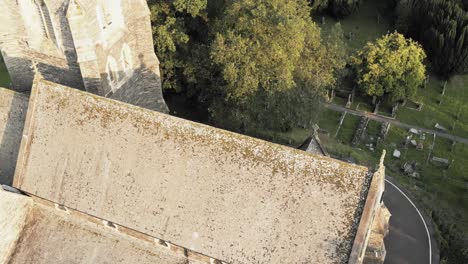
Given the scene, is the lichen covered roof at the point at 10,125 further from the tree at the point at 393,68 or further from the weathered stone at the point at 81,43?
the tree at the point at 393,68

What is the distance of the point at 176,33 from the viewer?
3722 cm

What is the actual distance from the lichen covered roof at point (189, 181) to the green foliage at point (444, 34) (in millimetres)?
35313

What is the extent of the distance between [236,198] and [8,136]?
1339 centimetres

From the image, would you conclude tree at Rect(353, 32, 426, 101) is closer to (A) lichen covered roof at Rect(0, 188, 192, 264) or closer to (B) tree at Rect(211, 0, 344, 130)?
(B) tree at Rect(211, 0, 344, 130)

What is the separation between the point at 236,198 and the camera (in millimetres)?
20922

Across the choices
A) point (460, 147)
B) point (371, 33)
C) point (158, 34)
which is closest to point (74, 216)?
point (158, 34)

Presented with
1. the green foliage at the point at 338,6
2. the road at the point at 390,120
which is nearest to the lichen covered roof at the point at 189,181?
the road at the point at 390,120

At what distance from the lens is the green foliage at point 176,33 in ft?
121

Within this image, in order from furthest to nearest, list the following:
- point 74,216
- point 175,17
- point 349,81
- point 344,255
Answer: point 349,81 < point 175,17 < point 74,216 < point 344,255

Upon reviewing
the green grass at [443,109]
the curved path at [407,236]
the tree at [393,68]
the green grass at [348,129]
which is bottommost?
the curved path at [407,236]

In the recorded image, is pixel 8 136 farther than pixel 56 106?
Yes

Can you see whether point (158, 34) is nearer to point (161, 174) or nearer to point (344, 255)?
point (161, 174)

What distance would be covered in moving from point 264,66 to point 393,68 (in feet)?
53.1

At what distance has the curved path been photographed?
1210 inches
